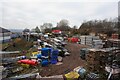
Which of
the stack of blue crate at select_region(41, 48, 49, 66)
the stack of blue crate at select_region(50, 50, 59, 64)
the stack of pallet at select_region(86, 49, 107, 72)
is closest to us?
the stack of pallet at select_region(86, 49, 107, 72)

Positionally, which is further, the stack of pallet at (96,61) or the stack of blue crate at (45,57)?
the stack of blue crate at (45,57)

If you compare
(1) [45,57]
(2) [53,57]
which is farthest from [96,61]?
(1) [45,57]

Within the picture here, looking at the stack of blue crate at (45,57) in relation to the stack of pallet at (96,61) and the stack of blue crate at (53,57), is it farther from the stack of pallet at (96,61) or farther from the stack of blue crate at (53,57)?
the stack of pallet at (96,61)

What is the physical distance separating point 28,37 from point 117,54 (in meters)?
13.7

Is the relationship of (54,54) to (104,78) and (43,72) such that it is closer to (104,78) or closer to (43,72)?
(43,72)

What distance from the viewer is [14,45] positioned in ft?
53.0

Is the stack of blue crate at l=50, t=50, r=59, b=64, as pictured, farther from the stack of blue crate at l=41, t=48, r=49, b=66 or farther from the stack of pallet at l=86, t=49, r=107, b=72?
the stack of pallet at l=86, t=49, r=107, b=72

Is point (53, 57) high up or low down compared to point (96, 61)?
down

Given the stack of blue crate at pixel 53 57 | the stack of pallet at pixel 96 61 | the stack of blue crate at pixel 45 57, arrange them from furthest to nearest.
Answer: the stack of blue crate at pixel 53 57
the stack of blue crate at pixel 45 57
the stack of pallet at pixel 96 61

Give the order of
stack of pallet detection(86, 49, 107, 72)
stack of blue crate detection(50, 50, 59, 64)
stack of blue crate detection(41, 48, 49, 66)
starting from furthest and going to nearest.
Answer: stack of blue crate detection(50, 50, 59, 64), stack of blue crate detection(41, 48, 49, 66), stack of pallet detection(86, 49, 107, 72)

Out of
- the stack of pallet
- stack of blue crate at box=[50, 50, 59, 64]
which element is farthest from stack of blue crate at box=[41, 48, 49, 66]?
the stack of pallet

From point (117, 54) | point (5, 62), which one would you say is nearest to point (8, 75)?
point (5, 62)

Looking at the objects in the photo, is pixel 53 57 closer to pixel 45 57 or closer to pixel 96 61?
pixel 45 57

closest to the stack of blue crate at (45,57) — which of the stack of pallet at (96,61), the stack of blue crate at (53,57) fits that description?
the stack of blue crate at (53,57)
